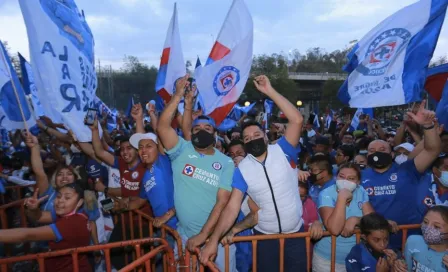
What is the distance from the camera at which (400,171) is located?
157 inches

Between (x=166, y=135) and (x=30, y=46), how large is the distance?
263 cm

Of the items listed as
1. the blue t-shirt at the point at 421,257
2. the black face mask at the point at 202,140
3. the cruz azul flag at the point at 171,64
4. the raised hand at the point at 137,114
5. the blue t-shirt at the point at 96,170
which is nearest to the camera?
the blue t-shirt at the point at 421,257

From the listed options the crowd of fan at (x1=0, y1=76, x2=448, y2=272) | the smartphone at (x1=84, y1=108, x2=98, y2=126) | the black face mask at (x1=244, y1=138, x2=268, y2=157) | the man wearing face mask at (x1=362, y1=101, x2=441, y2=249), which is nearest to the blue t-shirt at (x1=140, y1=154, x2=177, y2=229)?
the crowd of fan at (x1=0, y1=76, x2=448, y2=272)

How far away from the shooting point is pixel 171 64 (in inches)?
229

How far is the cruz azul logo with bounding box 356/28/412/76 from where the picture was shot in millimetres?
5086

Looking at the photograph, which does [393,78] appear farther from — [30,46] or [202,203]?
[30,46]

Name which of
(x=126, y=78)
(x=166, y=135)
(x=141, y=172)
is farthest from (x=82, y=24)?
(x=126, y=78)

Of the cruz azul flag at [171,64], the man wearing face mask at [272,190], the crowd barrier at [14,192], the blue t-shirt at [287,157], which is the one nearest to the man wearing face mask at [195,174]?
the blue t-shirt at [287,157]

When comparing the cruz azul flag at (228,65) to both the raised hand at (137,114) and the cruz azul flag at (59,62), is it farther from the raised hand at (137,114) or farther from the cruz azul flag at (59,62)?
the cruz azul flag at (59,62)

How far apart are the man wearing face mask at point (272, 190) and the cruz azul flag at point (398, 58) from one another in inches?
87.6

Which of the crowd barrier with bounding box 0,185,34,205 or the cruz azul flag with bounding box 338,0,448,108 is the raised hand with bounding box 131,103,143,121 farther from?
the crowd barrier with bounding box 0,185,34,205

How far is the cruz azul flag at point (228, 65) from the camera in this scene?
17.6 ft

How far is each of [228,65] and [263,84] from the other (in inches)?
76.2

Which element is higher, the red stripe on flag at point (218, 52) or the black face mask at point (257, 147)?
the red stripe on flag at point (218, 52)
